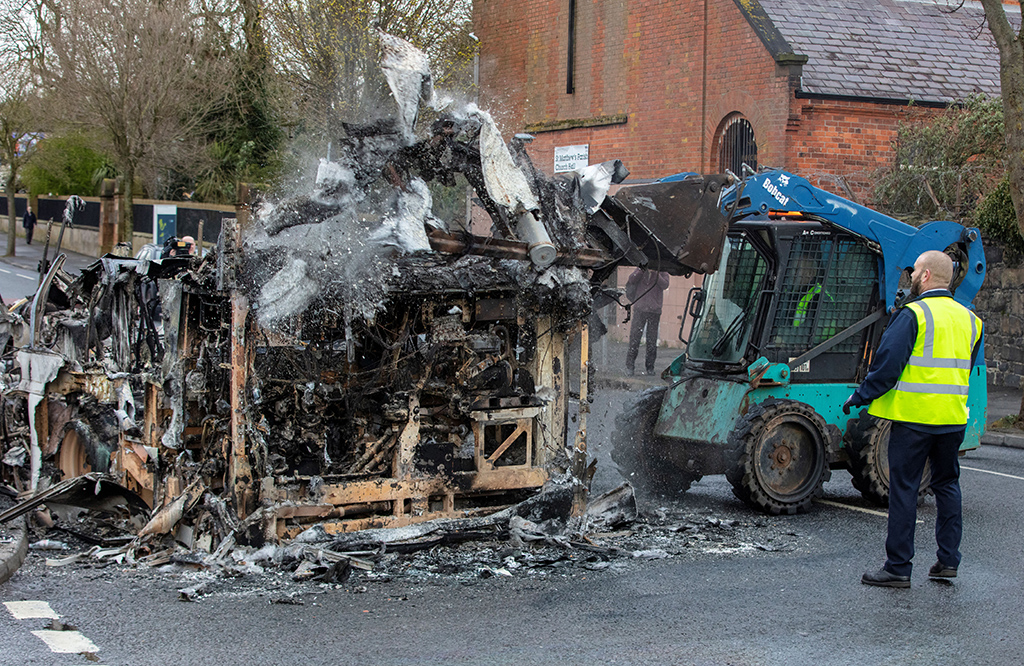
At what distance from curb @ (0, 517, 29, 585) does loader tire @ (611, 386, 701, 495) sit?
4300 mm

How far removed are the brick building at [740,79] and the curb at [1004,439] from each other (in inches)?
232

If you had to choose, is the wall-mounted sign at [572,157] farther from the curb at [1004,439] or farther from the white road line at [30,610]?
the white road line at [30,610]

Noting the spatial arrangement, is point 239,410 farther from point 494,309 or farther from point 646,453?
point 646,453

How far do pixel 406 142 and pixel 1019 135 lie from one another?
8694 millimetres

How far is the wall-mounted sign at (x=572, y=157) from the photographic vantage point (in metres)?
21.7

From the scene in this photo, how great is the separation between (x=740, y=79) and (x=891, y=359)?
1299cm

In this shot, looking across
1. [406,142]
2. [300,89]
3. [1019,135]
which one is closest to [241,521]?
[406,142]

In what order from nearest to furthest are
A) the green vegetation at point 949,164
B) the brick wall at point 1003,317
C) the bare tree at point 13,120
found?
the brick wall at point 1003,317, the green vegetation at point 949,164, the bare tree at point 13,120

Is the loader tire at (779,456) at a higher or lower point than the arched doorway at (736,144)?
lower

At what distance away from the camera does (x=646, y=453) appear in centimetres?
823

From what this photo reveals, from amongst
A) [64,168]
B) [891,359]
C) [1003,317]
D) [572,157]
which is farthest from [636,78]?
[64,168]

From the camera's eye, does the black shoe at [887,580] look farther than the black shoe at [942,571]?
No

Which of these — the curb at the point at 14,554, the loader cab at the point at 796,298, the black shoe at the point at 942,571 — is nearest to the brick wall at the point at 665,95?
the loader cab at the point at 796,298

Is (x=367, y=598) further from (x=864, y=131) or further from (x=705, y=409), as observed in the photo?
(x=864, y=131)
